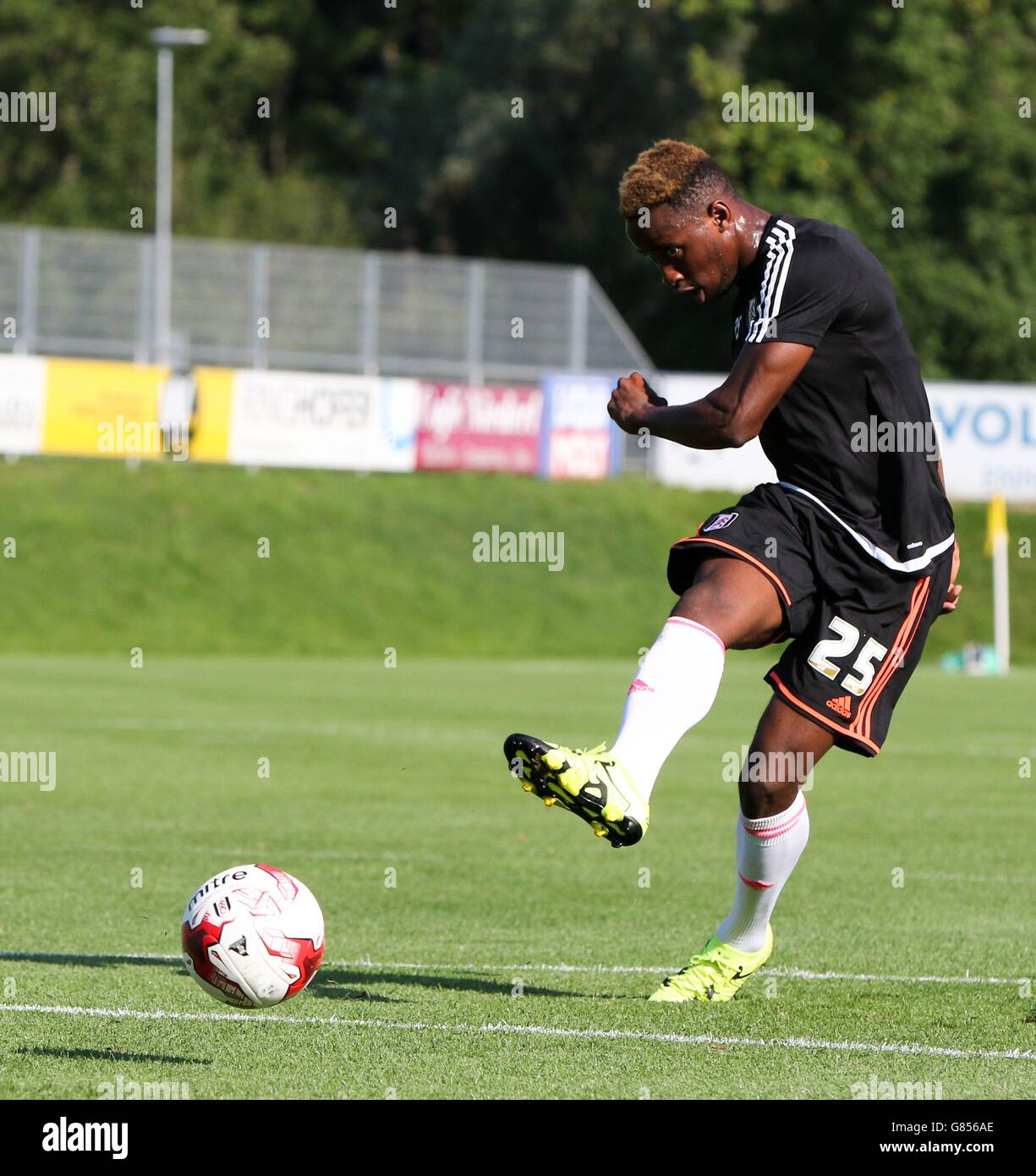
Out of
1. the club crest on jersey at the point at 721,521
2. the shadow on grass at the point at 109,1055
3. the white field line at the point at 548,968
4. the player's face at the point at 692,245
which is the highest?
the player's face at the point at 692,245

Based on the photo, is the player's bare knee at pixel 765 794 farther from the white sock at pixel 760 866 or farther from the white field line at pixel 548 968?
the white field line at pixel 548 968

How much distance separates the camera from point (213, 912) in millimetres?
5445

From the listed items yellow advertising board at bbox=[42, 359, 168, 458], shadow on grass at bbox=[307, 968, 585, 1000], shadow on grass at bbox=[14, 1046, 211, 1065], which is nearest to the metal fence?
yellow advertising board at bbox=[42, 359, 168, 458]

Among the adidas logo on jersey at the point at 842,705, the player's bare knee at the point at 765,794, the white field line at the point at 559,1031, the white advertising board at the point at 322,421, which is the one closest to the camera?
the white field line at the point at 559,1031

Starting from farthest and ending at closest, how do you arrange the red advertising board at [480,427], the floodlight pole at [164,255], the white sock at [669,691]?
the floodlight pole at [164,255] < the red advertising board at [480,427] < the white sock at [669,691]

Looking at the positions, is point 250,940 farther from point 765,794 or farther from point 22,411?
point 22,411

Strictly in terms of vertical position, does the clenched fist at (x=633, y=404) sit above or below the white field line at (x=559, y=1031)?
above

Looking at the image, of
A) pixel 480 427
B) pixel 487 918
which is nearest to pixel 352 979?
pixel 487 918

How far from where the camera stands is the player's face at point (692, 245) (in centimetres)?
553

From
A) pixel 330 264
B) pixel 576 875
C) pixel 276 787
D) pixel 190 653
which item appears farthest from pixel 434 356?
pixel 576 875

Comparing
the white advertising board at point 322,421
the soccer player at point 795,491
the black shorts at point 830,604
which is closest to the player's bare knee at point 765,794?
the soccer player at point 795,491

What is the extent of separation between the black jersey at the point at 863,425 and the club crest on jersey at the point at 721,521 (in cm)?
21

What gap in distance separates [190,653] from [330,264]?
33.0 feet
